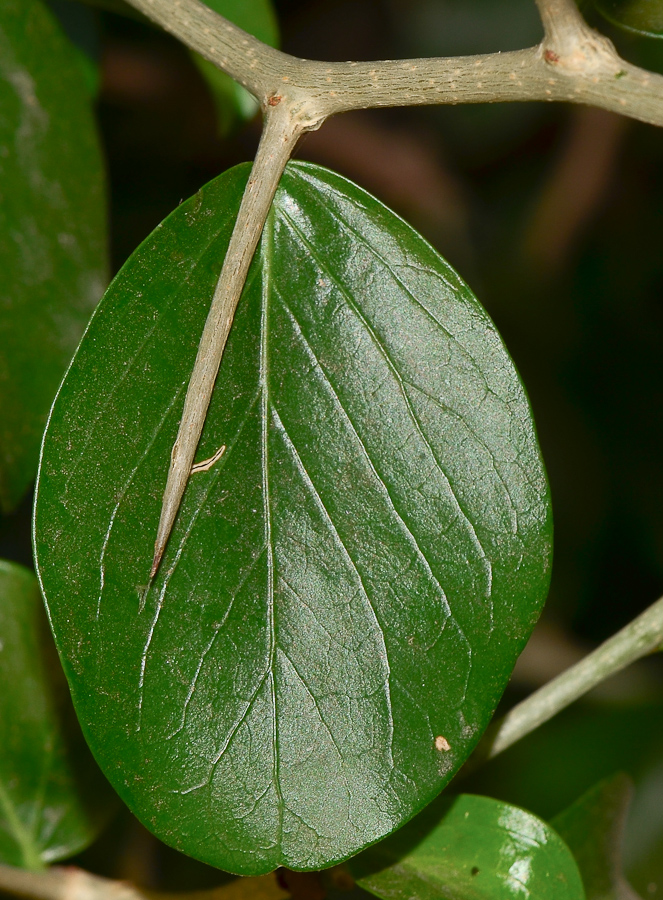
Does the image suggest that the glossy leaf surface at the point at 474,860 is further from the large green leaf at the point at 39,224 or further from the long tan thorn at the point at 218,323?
the large green leaf at the point at 39,224

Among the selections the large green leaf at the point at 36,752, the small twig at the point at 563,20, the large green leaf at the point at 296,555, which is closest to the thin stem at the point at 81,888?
the large green leaf at the point at 36,752

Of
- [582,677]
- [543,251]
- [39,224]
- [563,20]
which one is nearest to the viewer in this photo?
[563,20]

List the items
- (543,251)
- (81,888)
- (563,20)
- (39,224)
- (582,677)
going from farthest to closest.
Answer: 1. (543,251)
2. (39,224)
3. (81,888)
4. (582,677)
5. (563,20)

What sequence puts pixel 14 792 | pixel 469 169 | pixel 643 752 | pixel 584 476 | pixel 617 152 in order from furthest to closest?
pixel 469 169
pixel 617 152
pixel 584 476
pixel 643 752
pixel 14 792

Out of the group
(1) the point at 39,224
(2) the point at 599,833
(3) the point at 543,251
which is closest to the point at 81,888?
(2) the point at 599,833

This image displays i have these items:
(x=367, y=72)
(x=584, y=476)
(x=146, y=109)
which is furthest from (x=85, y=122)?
(x=584, y=476)

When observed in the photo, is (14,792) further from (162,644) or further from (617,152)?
(617,152)

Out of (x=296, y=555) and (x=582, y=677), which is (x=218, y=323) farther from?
(x=582, y=677)

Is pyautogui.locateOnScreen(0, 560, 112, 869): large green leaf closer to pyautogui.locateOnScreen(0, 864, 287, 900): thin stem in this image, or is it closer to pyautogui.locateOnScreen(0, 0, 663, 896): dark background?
pyautogui.locateOnScreen(0, 864, 287, 900): thin stem
